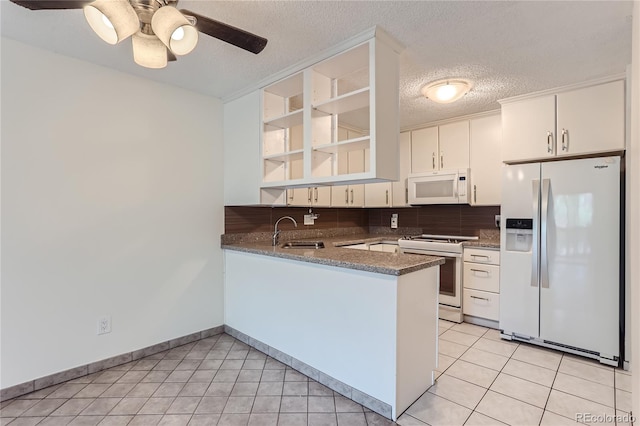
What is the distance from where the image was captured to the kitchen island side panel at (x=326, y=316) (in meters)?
1.84

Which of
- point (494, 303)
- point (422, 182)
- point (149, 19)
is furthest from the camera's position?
point (422, 182)

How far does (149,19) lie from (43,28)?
3.51 feet

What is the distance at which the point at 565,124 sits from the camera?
2.66 metres

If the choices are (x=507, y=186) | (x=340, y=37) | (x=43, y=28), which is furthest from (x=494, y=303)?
(x=43, y=28)

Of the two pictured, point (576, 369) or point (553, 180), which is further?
point (553, 180)

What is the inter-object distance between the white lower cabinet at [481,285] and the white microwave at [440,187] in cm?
63

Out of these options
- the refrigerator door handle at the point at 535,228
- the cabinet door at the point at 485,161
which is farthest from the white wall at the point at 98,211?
the refrigerator door handle at the point at 535,228

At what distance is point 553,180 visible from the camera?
2.63 m

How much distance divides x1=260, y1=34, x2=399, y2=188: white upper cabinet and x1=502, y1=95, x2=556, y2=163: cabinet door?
4.97 ft

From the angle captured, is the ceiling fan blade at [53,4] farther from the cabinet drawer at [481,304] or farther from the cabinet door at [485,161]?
the cabinet drawer at [481,304]

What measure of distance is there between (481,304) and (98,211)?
3.62 m

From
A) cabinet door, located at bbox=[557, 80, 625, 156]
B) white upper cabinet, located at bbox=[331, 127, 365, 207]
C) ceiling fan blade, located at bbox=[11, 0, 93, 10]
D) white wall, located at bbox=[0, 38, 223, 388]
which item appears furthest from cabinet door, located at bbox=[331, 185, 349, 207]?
ceiling fan blade, located at bbox=[11, 0, 93, 10]

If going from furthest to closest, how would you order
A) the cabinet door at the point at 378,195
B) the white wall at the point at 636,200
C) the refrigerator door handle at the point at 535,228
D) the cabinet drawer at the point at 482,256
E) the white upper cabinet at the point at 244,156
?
the cabinet door at the point at 378,195
the cabinet drawer at the point at 482,256
the white upper cabinet at the point at 244,156
the refrigerator door handle at the point at 535,228
the white wall at the point at 636,200

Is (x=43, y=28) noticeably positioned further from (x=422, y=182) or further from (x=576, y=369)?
(x=576, y=369)
